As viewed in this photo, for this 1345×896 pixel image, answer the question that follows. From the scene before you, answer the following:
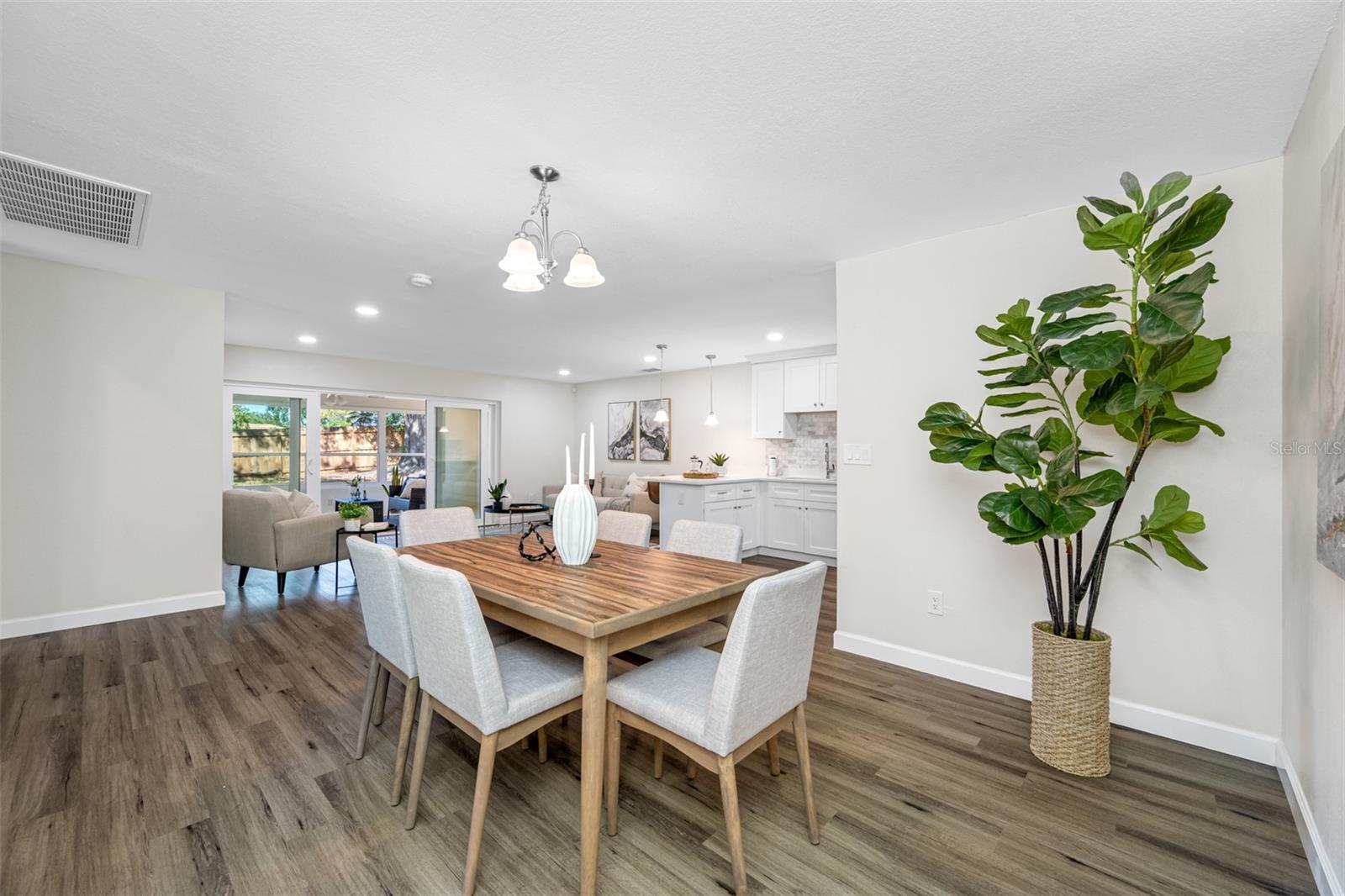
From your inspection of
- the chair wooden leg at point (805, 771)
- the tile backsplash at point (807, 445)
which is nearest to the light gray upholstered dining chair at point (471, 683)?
the chair wooden leg at point (805, 771)

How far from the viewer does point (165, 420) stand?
3.82 m

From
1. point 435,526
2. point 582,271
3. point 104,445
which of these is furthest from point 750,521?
point 104,445

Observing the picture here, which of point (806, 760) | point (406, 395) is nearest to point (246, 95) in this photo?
point (806, 760)

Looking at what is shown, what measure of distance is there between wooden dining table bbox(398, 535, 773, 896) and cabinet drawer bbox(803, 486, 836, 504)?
347 cm

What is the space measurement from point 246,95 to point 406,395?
240 inches

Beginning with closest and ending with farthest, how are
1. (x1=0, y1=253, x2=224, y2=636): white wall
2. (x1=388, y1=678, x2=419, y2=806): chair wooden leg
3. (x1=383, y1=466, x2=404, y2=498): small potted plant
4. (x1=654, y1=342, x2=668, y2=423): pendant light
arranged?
(x1=388, y1=678, x2=419, y2=806): chair wooden leg, (x1=0, y1=253, x2=224, y2=636): white wall, (x1=654, y1=342, x2=668, y2=423): pendant light, (x1=383, y1=466, x2=404, y2=498): small potted plant

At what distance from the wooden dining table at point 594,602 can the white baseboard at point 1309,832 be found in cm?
161

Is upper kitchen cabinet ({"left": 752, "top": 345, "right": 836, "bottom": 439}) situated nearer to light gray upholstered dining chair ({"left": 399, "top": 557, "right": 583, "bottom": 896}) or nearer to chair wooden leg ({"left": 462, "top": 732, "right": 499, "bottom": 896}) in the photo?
light gray upholstered dining chair ({"left": 399, "top": 557, "right": 583, "bottom": 896})

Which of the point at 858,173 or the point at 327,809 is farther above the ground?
the point at 858,173

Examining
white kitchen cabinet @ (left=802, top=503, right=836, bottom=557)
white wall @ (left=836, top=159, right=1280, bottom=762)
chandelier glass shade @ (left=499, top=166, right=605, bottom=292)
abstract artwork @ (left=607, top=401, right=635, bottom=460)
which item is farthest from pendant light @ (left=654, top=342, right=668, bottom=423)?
chandelier glass shade @ (left=499, top=166, right=605, bottom=292)

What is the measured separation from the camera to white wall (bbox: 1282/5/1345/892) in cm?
145

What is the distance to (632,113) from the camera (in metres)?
1.85

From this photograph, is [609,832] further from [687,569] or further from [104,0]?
[104,0]

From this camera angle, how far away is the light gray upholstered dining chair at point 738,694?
1415mm
